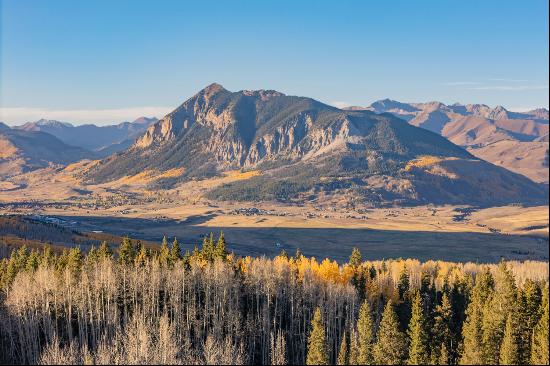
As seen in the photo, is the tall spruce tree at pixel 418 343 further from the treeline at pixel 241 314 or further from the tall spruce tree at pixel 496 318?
the tall spruce tree at pixel 496 318

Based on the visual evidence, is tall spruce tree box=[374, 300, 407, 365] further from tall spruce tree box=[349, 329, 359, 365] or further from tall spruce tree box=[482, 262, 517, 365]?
tall spruce tree box=[482, 262, 517, 365]

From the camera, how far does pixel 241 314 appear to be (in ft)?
389

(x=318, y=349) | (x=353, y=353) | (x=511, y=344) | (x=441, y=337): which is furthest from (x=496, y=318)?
A: (x=318, y=349)

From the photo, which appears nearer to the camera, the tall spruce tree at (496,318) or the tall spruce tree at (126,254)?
the tall spruce tree at (496,318)

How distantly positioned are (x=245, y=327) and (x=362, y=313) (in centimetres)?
2874

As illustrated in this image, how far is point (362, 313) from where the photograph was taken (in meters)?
99.4

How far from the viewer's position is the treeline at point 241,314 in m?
91.2

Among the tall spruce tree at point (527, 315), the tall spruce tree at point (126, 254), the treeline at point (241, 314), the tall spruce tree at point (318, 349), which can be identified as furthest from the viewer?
the tall spruce tree at point (126, 254)

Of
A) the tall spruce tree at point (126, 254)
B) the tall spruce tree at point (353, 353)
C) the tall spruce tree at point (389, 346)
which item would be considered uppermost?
the tall spruce tree at point (126, 254)

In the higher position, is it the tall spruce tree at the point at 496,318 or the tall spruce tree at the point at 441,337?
the tall spruce tree at the point at 496,318

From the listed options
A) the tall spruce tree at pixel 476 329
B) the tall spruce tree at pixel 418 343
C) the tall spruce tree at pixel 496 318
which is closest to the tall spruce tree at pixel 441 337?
the tall spruce tree at pixel 418 343

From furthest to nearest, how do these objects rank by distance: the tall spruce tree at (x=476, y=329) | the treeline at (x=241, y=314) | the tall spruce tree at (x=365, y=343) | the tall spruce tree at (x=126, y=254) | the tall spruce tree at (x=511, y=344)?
1. the tall spruce tree at (x=126, y=254)
2. the tall spruce tree at (x=365, y=343)
3. the treeline at (x=241, y=314)
4. the tall spruce tree at (x=511, y=344)
5. the tall spruce tree at (x=476, y=329)

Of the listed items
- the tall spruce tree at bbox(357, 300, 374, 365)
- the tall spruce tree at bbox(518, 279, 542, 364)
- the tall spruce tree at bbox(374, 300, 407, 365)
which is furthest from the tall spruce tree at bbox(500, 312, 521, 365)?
the tall spruce tree at bbox(357, 300, 374, 365)

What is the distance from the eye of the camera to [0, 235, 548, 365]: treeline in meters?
91.2
